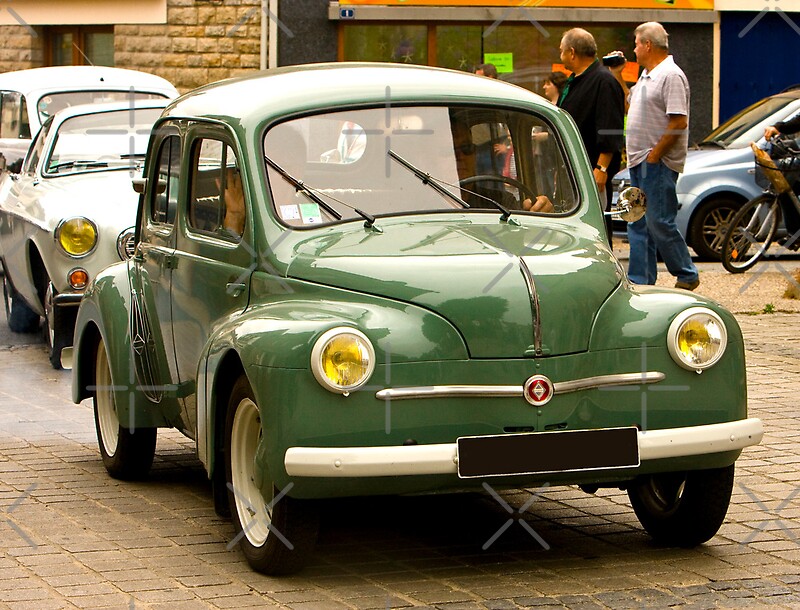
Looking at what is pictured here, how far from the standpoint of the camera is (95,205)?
35.1ft

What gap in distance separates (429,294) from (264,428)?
2.24 ft

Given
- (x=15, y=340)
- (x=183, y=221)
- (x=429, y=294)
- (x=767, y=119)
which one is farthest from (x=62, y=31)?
(x=429, y=294)

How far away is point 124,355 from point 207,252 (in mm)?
912

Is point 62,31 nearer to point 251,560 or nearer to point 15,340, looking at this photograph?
point 15,340

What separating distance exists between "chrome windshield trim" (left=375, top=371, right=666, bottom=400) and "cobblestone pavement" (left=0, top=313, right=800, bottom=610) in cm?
62

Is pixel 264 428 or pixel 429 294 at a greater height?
pixel 429 294

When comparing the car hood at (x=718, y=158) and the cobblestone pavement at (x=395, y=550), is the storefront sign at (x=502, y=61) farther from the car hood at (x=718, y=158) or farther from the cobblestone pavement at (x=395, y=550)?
the cobblestone pavement at (x=395, y=550)

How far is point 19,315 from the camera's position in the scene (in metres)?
12.4

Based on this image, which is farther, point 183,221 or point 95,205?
point 95,205

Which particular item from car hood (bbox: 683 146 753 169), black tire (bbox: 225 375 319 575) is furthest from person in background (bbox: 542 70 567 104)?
black tire (bbox: 225 375 319 575)

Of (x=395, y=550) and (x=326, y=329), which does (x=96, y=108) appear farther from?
(x=326, y=329)

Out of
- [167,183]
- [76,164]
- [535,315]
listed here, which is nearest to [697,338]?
[535,315]

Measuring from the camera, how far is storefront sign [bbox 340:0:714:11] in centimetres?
2364

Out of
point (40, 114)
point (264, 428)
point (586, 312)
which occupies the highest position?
point (40, 114)
